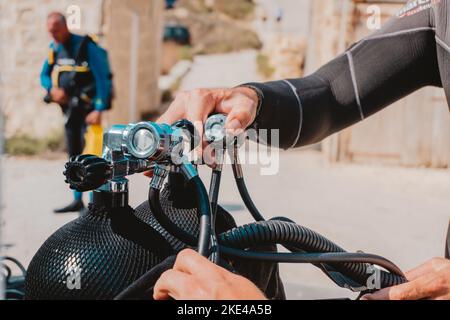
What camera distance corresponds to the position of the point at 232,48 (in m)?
37.2

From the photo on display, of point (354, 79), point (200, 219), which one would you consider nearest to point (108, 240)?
point (200, 219)

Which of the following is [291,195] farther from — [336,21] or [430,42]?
[430,42]

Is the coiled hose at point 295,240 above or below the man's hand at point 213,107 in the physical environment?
below

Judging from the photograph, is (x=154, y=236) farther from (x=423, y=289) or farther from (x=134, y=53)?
(x=134, y=53)

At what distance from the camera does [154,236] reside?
3.35 ft

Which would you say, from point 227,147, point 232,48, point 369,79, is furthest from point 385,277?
point 232,48

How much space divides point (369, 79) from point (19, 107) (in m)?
8.55

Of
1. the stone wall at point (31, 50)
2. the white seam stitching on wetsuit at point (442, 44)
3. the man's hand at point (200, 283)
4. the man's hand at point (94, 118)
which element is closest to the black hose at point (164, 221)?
the man's hand at point (200, 283)

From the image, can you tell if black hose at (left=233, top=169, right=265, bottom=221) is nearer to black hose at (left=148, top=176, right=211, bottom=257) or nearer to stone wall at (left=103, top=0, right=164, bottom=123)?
black hose at (left=148, top=176, right=211, bottom=257)

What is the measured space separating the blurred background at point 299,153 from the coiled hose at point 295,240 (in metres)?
0.54

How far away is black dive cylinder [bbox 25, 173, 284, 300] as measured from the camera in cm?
96

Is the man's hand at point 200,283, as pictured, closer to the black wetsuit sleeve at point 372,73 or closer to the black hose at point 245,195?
the black hose at point 245,195

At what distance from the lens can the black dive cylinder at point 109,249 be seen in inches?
37.9

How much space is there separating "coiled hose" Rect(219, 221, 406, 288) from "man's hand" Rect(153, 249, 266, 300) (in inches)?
8.0
